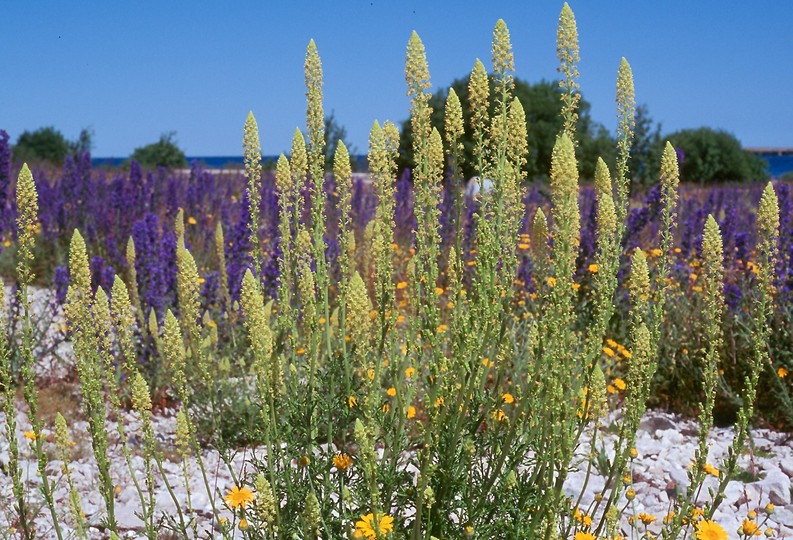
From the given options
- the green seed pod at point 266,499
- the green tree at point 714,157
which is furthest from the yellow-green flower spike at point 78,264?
the green tree at point 714,157

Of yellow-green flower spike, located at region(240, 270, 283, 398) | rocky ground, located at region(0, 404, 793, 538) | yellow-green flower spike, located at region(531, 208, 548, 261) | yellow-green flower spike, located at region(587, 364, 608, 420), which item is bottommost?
rocky ground, located at region(0, 404, 793, 538)

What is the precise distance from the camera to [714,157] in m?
24.6

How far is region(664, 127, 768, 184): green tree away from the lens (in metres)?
24.6

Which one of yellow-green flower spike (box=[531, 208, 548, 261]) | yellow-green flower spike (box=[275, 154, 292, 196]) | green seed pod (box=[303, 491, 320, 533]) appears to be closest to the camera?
green seed pod (box=[303, 491, 320, 533])

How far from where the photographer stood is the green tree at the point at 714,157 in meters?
24.6

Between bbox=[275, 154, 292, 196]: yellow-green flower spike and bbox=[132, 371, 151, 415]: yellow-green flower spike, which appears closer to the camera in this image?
bbox=[132, 371, 151, 415]: yellow-green flower spike

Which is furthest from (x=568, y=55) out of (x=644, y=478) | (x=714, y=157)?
(x=714, y=157)

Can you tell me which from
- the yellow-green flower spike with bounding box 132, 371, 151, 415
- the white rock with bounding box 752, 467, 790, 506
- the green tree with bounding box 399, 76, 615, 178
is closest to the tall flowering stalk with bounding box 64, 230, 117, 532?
the yellow-green flower spike with bounding box 132, 371, 151, 415

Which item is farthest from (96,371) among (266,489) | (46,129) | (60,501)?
(46,129)

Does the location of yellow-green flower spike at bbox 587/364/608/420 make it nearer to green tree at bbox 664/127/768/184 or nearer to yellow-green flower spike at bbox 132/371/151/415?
yellow-green flower spike at bbox 132/371/151/415

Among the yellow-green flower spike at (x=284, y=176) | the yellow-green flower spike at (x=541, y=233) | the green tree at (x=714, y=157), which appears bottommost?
the yellow-green flower spike at (x=541, y=233)

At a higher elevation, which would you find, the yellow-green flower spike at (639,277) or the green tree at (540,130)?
the green tree at (540,130)

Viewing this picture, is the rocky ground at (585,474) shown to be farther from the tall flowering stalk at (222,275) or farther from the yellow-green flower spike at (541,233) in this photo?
the yellow-green flower spike at (541,233)

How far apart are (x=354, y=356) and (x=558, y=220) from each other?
3.86 feet
